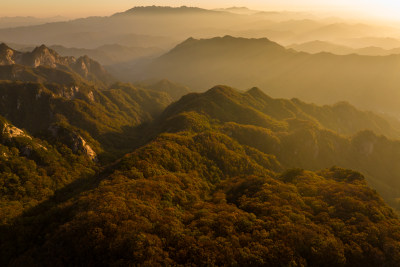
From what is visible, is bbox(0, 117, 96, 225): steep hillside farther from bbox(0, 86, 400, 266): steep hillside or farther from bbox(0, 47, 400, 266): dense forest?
bbox(0, 86, 400, 266): steep hillside

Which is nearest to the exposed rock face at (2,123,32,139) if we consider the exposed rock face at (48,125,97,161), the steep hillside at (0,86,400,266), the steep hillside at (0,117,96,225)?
the steep hillside at (0,117,96,225)

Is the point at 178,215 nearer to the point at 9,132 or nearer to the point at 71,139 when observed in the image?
the point at 9,132

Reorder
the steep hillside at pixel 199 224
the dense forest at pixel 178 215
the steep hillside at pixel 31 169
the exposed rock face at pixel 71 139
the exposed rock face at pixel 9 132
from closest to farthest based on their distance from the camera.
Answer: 1. the steep hillside at pixel 199 224
2. the dense forest at pixel 178 215
3. the steep hillside at pixel 31 169
4. the exposed rock face at pixel 9 132
5. the exposed rock face at pixel 71 139

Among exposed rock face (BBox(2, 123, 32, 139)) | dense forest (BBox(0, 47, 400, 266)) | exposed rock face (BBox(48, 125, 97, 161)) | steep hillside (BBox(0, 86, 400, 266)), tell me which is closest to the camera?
steep hillside (BBox(0, 86, 400, 266))

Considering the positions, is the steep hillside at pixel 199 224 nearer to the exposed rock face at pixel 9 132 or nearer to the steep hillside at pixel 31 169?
the steep hillside at pixel 31 169

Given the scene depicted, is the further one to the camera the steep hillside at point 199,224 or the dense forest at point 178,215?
the dense forest at point 178,215

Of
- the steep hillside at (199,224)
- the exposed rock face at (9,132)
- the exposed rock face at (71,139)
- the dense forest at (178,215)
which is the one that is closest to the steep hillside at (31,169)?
the exposed rock face at (9,132)

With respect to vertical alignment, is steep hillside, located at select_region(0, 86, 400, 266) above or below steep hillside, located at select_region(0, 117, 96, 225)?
above

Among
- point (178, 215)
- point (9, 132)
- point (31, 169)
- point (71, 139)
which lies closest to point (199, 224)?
point (178, 215)

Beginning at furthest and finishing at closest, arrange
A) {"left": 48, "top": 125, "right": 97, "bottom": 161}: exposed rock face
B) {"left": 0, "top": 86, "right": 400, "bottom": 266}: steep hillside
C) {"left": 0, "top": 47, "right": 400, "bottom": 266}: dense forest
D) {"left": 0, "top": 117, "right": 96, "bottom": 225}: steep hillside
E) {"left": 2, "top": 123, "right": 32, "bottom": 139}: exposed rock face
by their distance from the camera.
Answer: {"left": 48, "top": 125, "right": 97, "bottom": 161}: exposed rock face < {"left": 2, "top": 123, "right": 32, "bottom": 139}: exposed rock face < {"left": 0, "top": 117, "right": 96, "bottom": 225}: steep hillside < {"left": 0, "top": 47, "right": 400, "bottom": 266}: dense forest < {"left": 0, "top": 86, "right": 400, "bottom": 266}: steep hillside
